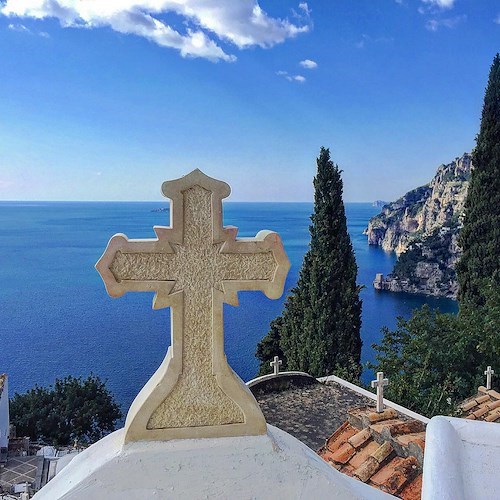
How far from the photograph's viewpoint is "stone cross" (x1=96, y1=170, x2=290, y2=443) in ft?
7.52

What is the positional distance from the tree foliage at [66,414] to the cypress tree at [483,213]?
46.1ft

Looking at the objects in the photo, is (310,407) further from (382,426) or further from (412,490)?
(412,490)

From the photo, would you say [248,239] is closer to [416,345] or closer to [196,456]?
[196,456]

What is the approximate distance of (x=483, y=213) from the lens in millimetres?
18297

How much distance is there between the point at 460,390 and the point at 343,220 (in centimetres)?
864

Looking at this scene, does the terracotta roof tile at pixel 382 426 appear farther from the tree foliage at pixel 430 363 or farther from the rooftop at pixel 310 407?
the tree foliage at pixel 430 363

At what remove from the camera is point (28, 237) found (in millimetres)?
88938

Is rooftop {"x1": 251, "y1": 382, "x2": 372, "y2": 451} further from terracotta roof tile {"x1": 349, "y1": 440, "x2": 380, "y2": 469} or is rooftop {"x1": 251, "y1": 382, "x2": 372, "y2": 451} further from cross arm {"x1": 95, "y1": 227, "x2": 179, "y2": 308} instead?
cross arm {"x1": 95, "y1": 227, "x2": 179, "y2": 308}

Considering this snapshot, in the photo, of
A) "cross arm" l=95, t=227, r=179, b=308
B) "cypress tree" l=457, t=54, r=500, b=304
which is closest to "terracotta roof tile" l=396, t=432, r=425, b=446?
"cross arm" l=95, t=227, r=179, b=308

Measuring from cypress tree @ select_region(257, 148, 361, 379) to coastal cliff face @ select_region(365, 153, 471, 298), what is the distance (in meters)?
13.5

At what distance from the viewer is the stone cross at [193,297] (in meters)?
2.29

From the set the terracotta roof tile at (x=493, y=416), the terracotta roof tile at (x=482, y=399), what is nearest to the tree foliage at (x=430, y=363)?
the terracotta roof tile at (x=482, y=399)

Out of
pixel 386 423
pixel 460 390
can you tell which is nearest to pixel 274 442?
pixel 386 423

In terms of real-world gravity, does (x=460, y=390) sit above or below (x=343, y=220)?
below
